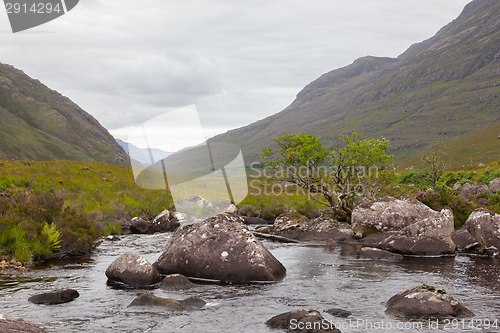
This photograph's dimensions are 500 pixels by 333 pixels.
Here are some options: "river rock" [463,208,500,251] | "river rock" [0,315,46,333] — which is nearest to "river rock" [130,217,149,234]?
"river rock" [463,208,500,251]

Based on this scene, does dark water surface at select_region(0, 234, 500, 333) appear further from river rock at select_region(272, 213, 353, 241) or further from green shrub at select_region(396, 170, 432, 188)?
green shrub at select_region(396, 170, 432, 188)

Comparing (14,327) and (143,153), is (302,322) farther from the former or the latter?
(143,153)

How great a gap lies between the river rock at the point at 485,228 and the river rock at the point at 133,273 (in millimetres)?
18252

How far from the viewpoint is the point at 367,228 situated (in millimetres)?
28000

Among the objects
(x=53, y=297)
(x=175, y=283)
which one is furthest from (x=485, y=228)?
(x=53, y=297)

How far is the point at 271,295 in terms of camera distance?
1447 cm

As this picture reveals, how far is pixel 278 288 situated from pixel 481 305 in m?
6.67

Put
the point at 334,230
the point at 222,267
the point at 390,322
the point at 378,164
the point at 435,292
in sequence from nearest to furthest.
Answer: the point at 390,322, the point at 435,292, the point at 222,267, the point at 334,230, the point at 378,164

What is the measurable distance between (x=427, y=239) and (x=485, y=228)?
3.91 meters

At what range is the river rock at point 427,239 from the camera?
74.1 ft

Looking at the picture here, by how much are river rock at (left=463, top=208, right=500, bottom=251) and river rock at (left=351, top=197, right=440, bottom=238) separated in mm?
2663

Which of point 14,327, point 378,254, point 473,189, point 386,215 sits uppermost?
point 14,327

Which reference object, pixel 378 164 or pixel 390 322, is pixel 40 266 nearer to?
pixel 390 322

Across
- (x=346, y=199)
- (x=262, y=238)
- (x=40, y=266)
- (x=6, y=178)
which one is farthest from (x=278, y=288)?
(x=6, y=178)
